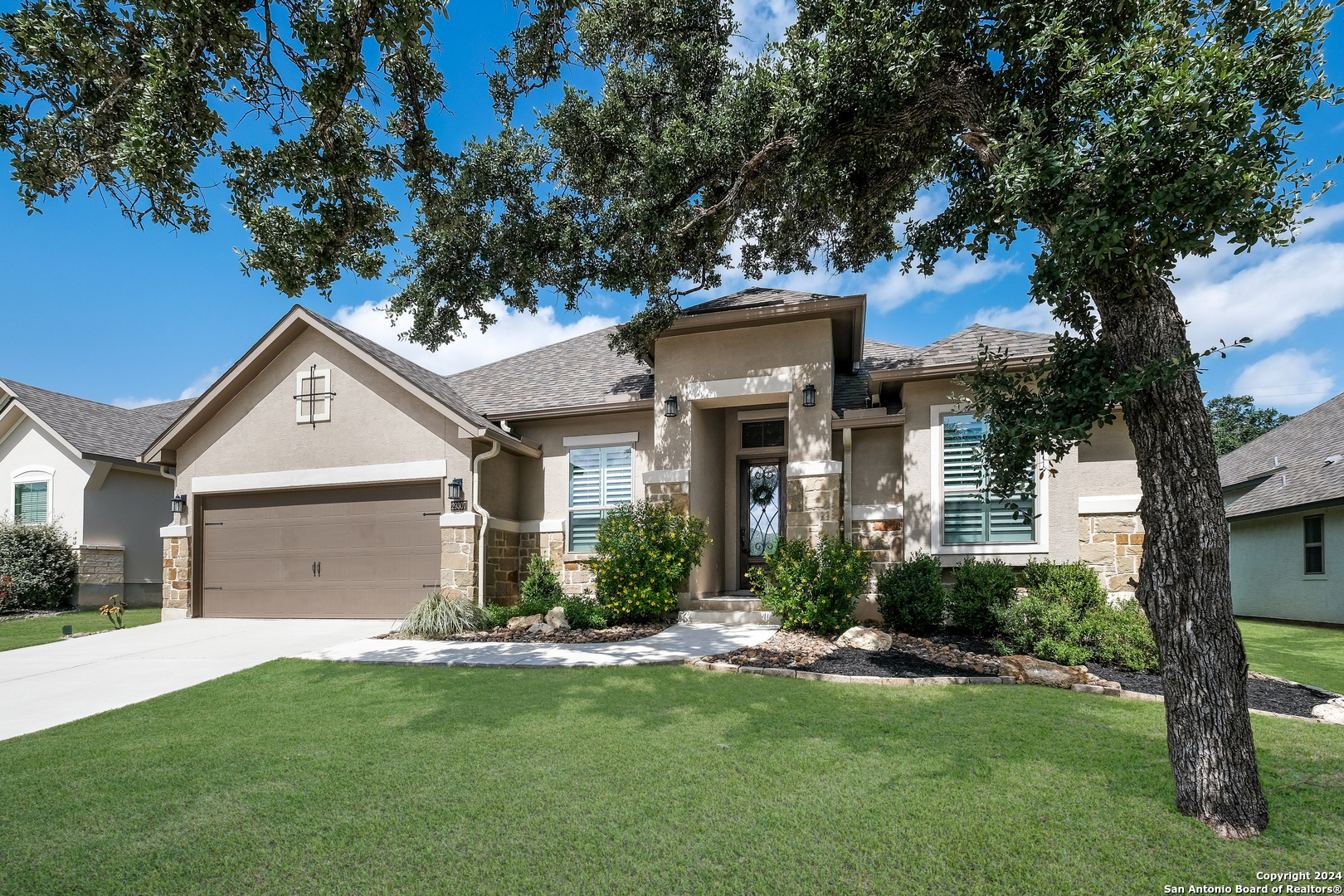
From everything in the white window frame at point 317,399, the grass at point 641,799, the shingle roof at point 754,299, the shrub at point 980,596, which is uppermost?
the shingle roof at point 754,299

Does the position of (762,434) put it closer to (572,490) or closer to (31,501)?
(572,490)

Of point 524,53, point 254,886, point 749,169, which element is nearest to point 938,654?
point 749,169

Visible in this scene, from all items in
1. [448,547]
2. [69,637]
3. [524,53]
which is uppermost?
[524,53]

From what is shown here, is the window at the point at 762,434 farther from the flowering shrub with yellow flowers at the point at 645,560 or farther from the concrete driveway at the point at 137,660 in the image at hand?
the concrete driveway at the point at 137,660

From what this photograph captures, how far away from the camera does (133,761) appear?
15.9ft

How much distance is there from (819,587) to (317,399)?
957 cm

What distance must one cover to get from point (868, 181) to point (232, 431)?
1224cm

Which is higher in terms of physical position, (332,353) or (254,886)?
(332,353)

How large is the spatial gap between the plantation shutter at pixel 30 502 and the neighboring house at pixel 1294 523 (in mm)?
26043

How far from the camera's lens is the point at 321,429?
41.7 feet

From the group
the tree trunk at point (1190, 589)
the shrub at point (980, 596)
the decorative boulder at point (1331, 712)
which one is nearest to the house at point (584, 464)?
the shrub at point (980, 596)

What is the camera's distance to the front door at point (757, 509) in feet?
42.2

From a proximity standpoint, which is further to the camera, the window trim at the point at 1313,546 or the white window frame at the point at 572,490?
the window trim at the point at 1313,546

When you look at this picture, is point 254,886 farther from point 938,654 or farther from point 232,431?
point 232,431
